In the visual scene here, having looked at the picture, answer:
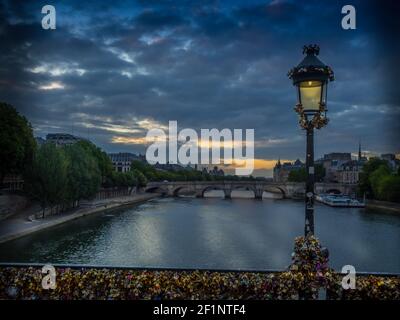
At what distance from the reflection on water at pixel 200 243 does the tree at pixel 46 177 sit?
3.86 m

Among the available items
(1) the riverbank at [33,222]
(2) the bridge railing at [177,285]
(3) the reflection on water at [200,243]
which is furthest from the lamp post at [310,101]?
(1) the riverbank at [33,222]

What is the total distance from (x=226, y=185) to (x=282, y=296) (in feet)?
337

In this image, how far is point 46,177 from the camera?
4131 centimetres

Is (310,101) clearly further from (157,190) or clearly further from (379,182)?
(157,190)

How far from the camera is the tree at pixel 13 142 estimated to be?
41.6 m

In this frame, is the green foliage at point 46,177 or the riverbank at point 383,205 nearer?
the green foliage at point 46,177

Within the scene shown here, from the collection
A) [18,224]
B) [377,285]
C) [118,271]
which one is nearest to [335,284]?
[377,285]

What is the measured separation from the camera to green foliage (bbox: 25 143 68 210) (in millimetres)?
41406

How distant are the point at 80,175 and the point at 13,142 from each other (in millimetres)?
9986

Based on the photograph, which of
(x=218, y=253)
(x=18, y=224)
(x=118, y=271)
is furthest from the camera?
(x=18, y=224)

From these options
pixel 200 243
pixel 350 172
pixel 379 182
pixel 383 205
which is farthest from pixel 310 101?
pixel 350 172

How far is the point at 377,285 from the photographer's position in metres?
7.59

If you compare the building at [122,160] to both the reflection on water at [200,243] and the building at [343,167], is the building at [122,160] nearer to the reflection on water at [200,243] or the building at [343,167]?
the building at [343,167]
